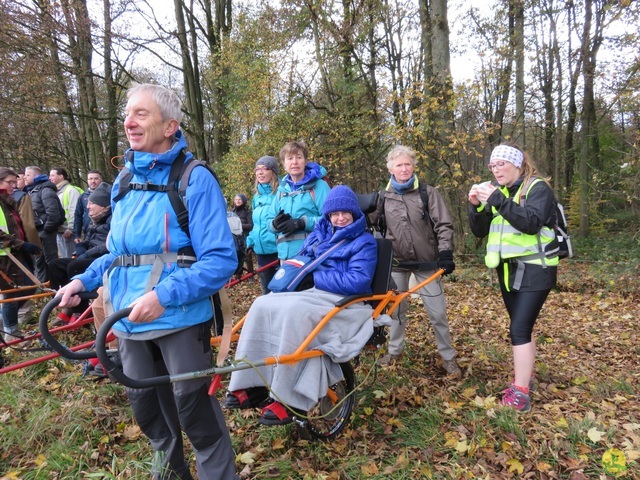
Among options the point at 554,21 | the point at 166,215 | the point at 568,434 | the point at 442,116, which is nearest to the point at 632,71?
the point at 442,116

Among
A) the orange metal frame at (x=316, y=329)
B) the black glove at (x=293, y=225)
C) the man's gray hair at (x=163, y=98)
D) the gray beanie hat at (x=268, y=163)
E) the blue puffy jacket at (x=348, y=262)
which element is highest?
the man's gray hair at (x=163, y=98)

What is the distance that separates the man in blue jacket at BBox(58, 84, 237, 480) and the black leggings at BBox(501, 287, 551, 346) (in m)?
2.45

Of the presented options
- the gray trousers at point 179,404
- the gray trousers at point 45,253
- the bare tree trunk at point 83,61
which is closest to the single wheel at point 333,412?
the gray trousers at point 179,404

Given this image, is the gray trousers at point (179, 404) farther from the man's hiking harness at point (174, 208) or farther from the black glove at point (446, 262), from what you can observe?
the black glove at point (446, 262)

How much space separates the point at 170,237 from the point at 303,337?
1.14 m

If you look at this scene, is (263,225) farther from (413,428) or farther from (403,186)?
(413,428)

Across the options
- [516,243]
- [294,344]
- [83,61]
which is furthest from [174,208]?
[83,61]

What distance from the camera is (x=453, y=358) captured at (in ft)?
14.6

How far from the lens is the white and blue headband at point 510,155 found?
3.49m

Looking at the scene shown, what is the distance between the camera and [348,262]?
11.1 feet

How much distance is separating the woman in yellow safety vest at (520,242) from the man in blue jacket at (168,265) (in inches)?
89.3

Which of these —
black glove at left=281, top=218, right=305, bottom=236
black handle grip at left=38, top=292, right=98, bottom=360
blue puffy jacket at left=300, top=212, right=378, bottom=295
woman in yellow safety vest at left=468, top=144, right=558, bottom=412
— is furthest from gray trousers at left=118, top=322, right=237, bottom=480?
woman in yellow safety vest at left=468, top=144, right=558, bottom=412

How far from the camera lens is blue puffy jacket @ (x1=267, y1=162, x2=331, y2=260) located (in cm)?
447

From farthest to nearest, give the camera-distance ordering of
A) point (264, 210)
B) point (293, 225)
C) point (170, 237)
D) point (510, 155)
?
1. point (264, 210)
2. point (293, 225)
3. point (510, 155)
4. point (170, 237)
